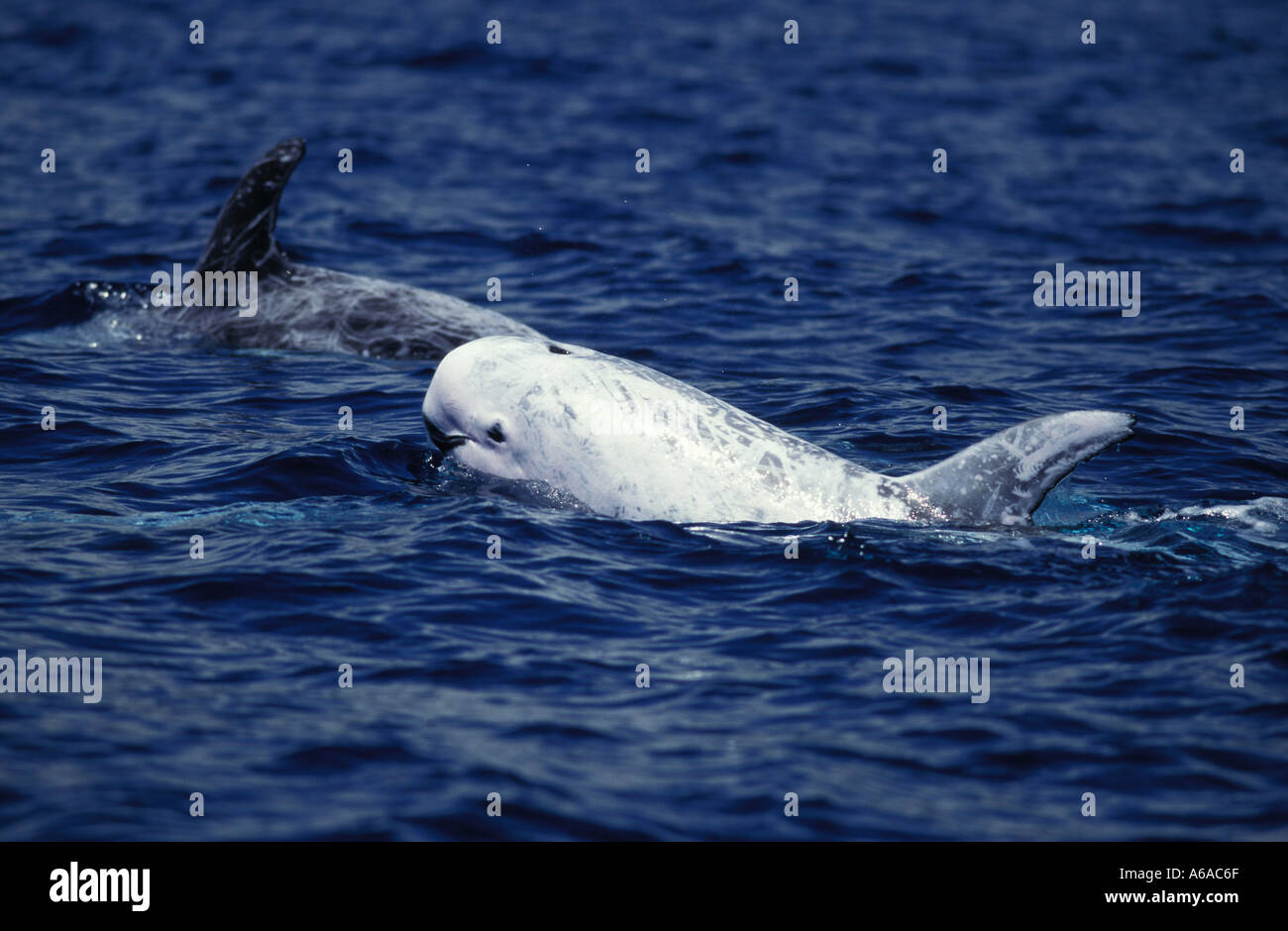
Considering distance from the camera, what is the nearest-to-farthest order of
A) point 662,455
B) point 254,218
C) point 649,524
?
point 649,524 < point 662,455 < point 254,218

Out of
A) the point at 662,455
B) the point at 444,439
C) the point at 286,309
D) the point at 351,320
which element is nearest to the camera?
the point at 662,455

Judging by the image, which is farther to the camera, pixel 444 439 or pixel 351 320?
pixel 351 320

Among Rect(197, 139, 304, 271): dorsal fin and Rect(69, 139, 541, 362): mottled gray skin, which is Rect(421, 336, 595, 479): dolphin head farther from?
Rect(197, 139, 304, 271): dorsal fin

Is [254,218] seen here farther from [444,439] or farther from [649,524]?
[649,524]

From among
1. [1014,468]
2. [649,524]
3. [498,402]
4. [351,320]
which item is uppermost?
[351,320]

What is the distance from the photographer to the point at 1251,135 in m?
33.5

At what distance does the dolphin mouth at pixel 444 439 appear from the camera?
12.6 meters

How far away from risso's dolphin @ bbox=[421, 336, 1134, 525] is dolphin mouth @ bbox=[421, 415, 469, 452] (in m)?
0.02

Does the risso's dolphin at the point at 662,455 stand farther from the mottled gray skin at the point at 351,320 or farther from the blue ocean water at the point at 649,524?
the mottled gray skin at the point at 351,320

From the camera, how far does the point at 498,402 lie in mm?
12352

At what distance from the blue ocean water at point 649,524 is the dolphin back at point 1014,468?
27 centimetres

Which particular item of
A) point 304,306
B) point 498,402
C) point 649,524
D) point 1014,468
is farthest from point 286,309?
point 1014,468

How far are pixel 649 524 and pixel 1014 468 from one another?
2944 millimetres
